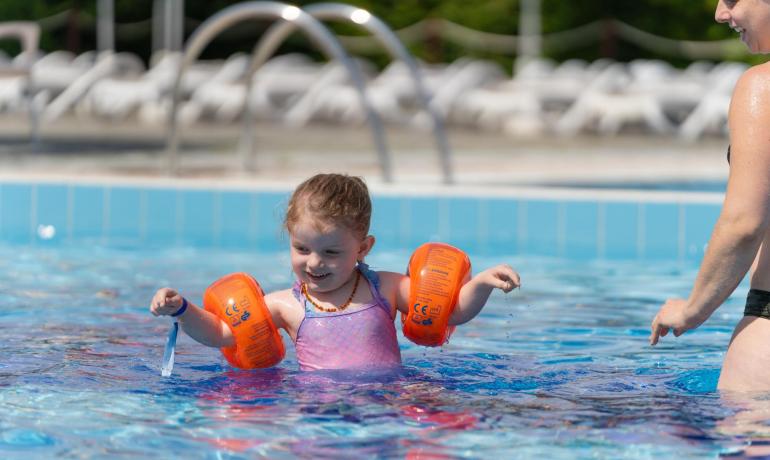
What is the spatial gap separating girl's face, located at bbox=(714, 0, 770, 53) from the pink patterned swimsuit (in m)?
1.33

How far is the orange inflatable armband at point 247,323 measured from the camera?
12.3 ft

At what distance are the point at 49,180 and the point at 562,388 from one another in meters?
4.70

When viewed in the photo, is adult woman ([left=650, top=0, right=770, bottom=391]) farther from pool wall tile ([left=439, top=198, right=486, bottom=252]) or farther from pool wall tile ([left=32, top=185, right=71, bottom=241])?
pool wall tile ([left=32, top=185, right=71, bottom=241])

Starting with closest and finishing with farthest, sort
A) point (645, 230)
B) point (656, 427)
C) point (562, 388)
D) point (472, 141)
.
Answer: point (656, 427), point (562, 388), point (645, 230), point (472, 141)

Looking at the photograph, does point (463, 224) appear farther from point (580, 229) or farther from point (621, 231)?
point (621, 231)

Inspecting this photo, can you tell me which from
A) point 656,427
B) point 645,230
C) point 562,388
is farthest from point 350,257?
point 645,230

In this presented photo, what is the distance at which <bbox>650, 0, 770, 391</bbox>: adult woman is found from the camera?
2973 millimetres

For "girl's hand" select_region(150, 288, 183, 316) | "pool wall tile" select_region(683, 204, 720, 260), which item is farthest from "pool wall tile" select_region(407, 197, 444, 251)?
"girl's hand" select_region(150, 288, 183, 316)

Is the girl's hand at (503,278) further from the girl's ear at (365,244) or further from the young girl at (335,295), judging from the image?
Answer: the girl's ear at (365,244)

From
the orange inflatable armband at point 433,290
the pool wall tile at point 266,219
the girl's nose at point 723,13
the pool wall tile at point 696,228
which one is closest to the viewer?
the girl's nose at point 723,13

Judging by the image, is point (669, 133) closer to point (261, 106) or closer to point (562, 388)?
point (261, 106)

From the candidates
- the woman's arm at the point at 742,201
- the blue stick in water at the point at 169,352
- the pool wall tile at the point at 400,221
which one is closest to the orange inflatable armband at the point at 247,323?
the blue stick in water at the point at 169,352

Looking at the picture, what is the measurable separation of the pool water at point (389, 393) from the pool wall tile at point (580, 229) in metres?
1.38

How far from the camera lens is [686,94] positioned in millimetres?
15305
